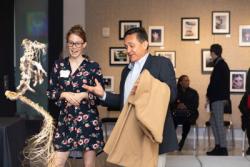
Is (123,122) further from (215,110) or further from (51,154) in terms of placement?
(215,110)

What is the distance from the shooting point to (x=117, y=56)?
34.8 feet

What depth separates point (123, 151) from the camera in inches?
122

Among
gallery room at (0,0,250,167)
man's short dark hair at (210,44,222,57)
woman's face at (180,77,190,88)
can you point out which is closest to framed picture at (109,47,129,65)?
gallery room at (0,0,250,167)

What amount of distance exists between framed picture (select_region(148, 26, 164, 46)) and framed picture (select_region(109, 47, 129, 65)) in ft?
2.04

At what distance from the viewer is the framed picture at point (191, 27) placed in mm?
10328

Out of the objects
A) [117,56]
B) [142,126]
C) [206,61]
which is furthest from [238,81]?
[142,126]

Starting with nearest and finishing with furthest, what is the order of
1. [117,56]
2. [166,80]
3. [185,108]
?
1. [166,80]
2. [185,108]
3. [117,56]

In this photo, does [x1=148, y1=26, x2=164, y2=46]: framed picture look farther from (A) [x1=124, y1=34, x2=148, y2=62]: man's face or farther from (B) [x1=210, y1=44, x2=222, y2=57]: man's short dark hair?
(A) [x1=124, y1=34, x2=148, y2=62]: man's face

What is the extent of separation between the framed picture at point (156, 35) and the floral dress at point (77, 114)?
6.83 m

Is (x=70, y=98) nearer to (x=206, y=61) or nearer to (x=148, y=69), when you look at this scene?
(x=148, y=69)

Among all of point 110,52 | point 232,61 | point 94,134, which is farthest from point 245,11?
point 94,134

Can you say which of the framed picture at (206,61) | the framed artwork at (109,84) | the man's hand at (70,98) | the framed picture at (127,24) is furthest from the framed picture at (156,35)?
the man's hand at (70,98)

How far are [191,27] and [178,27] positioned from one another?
263 mm

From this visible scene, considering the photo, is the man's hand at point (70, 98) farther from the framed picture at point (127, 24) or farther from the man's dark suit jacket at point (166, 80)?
the framed picture at point (127, 24)
